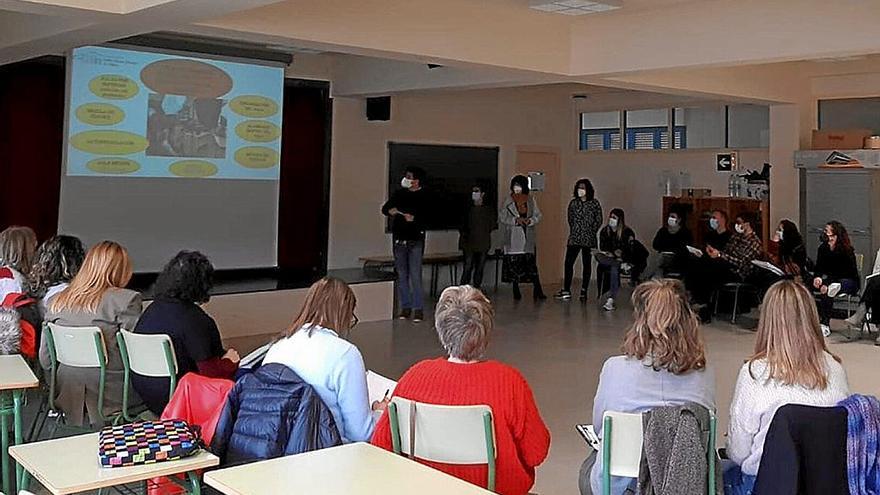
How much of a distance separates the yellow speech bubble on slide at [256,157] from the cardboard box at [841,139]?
604 cm

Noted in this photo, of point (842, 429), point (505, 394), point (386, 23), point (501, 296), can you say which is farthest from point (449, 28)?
point (501, 296)

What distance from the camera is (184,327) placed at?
12.4 ft

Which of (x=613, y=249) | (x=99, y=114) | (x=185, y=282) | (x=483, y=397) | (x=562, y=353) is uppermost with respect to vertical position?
(x=99, y=114)

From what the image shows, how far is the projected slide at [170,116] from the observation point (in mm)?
7590

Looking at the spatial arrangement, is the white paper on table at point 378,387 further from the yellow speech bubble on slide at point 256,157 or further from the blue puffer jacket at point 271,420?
the yellow speech bubble on slide at point 256,157

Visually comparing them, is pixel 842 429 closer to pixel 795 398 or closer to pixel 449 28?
pixel 795 398

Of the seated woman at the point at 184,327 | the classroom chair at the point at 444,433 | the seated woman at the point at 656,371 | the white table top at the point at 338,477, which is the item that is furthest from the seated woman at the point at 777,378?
the seated woman at the point at 184,327

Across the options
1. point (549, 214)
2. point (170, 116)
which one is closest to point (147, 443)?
point (170, 116)

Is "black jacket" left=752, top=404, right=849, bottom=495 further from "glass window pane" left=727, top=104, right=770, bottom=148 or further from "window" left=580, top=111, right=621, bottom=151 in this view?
"window" left=580, top=111, right=621, bottom=151

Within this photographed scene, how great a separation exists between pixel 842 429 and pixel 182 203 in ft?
23.5

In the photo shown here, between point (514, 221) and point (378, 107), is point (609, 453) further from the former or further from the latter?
point (378, 107)

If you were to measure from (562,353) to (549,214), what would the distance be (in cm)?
554

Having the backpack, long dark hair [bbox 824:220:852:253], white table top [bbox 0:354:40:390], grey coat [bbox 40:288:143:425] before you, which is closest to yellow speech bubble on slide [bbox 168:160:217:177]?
the backpack

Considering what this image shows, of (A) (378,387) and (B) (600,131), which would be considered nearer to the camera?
(A) (378,387)
